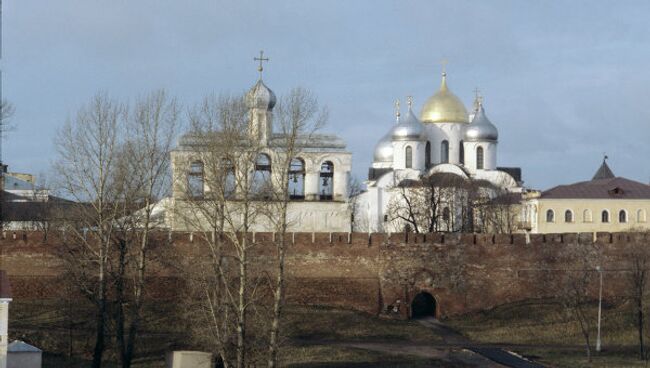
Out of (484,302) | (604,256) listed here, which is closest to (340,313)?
(484,302)

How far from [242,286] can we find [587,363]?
8.32 m

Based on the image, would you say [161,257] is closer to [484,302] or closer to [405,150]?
[484,302]

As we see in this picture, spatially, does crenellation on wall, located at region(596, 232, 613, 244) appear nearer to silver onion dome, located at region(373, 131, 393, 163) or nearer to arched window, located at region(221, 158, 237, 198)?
arched window, located at region(221, 158, 237, 198)

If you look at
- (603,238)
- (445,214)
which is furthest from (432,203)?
(603,238)

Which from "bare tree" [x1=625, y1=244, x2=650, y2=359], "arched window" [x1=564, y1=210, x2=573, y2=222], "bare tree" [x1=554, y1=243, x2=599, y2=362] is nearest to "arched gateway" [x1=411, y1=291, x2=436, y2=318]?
"bare tree" [x1=554, y1=243, x2=599, y2=362]

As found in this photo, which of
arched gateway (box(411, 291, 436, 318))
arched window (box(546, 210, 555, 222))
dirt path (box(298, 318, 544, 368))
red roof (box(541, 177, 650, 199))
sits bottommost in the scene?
dirt path (box(298, 318, 544, 368))

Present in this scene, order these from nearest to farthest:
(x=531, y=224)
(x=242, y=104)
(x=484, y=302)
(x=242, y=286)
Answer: (x=242, y=286)
(x=242, y=104)
(x=484, y=302)
(x=531, y=224)

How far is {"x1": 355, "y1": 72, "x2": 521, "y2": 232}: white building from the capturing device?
60750 millimetres

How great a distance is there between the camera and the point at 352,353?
32906 millimetres

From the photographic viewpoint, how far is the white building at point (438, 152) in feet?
199

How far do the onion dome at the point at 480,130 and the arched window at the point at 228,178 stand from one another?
32387 mm

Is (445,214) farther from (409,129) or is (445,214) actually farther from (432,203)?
(409,129)

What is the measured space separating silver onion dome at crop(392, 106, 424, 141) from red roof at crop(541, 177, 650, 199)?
258 inches

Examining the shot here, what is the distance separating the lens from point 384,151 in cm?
6612
